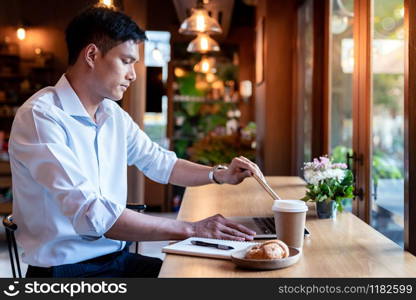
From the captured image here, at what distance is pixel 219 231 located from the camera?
1.67 meters

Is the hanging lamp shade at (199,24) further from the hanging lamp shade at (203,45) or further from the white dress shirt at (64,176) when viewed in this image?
the white dress shirt at (64,176)

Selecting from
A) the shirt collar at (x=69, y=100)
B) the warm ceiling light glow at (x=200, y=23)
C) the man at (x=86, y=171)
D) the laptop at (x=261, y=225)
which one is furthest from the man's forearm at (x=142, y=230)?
the warm ceiling light glow at (x=200, y=23)

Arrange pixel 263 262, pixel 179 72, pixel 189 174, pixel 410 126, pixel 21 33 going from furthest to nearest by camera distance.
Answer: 1. pixel 179 72
2. pixel 21 33
3. pixel 189 174
4. pixel 410 126
5. pixel 263 262

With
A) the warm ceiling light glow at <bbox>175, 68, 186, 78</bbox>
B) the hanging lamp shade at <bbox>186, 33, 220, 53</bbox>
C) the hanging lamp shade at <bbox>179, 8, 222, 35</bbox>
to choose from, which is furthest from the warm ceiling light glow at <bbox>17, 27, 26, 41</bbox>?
the hanging lamp shade at <bbox>179, 8, 222, 35</bbox>

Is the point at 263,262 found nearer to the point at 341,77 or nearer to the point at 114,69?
the point at 114,69

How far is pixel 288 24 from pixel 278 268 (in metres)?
3.97

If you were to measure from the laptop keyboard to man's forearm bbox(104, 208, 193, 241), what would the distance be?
303mm

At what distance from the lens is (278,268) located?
Result: 141 centimetres

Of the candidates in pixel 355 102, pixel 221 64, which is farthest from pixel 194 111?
pixel 355 102

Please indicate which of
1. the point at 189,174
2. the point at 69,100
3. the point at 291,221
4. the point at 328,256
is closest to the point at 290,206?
the point at 291,221

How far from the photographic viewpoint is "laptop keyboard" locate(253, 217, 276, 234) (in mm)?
1850

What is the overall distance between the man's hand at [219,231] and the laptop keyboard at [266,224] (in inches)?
6.1

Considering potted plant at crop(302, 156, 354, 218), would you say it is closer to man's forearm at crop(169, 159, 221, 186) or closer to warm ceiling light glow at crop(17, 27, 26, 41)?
man's forearm at crop(169, 159, 221, 186)

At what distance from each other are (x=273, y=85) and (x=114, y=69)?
3.39 m
